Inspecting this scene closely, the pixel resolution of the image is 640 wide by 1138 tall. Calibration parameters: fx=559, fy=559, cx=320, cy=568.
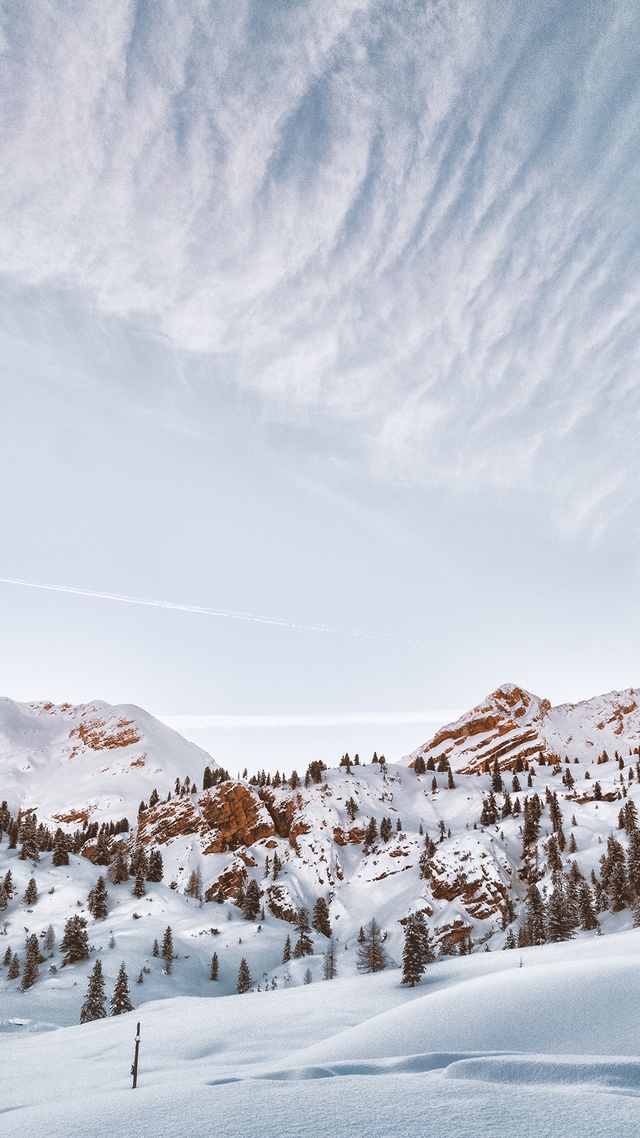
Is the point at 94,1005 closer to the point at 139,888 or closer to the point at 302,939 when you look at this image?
the point at 302,939

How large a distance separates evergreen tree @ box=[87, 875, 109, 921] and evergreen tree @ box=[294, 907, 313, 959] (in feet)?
126

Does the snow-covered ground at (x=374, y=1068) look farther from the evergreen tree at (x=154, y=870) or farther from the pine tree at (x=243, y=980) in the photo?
the evergreen tree at (x=154, y=870)

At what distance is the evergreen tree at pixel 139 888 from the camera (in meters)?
120

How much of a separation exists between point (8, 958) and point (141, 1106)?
105 meters

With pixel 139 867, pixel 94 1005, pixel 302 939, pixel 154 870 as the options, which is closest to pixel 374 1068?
pixel 94 1005

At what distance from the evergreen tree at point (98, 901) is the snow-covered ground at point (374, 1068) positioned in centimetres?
7971

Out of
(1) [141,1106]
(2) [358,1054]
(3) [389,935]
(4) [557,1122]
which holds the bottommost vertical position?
(3) [389,935]

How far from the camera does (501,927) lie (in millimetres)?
123938

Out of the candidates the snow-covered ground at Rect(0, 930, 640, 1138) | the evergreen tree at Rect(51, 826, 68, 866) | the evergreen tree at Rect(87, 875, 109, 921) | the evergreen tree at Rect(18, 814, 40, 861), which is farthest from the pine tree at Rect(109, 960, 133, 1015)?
the evergreen tree at Rect(18, 814, 40, 861)

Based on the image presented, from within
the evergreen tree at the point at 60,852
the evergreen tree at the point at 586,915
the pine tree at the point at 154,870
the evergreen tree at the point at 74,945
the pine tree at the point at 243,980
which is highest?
the evergreen tree at the point at 60,852

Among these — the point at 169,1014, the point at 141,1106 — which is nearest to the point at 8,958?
the point at 169,1014

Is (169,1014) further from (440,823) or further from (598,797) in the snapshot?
(598,797)

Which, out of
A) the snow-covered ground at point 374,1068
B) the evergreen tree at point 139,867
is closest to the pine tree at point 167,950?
the evergreen tree at point 139,867

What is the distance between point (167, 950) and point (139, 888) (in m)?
28.2
